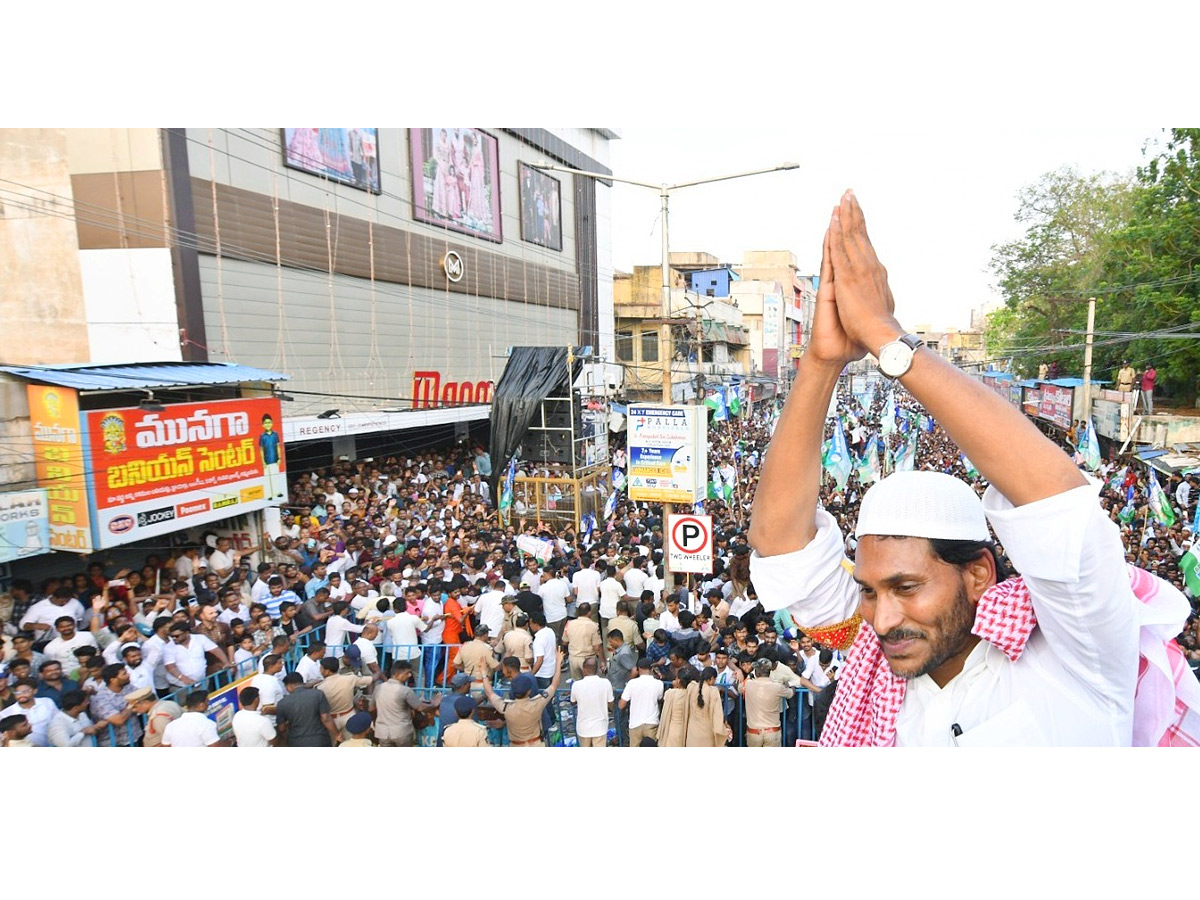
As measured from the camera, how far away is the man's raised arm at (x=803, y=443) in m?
1.50

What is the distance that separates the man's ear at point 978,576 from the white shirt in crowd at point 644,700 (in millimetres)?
4075

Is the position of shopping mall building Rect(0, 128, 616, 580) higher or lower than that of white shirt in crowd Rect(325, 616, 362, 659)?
higher

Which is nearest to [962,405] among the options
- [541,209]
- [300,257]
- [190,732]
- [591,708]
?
[591,708]

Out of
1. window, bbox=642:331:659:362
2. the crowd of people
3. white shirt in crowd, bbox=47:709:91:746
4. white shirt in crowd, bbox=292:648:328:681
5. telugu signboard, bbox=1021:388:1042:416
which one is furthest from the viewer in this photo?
window, bbox=642:331:659:362

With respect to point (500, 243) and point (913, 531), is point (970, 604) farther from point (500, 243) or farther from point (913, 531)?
point (500, 243)

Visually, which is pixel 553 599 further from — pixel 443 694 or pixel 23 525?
pixel 23 525

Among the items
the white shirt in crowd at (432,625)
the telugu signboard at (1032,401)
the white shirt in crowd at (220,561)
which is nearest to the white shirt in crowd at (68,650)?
the white shirt in crowd at (432,625)

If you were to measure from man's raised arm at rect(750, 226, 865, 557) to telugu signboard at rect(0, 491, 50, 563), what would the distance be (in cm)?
961

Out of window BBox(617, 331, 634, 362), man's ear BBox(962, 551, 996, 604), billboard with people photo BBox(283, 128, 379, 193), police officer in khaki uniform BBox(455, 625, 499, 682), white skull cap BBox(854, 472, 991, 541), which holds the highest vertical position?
billboard with people photo BBox(283, 128, 379, 193)

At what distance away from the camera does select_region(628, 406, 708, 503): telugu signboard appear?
336 inches

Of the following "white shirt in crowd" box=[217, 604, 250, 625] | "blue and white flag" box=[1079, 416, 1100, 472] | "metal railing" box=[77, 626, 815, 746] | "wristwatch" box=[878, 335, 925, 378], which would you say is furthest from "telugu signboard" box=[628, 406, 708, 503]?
"blue and white flag" box=[1079, 416, 1100, 472]

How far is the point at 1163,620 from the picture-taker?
1.41 metres

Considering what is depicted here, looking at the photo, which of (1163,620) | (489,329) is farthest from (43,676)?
(489,329)

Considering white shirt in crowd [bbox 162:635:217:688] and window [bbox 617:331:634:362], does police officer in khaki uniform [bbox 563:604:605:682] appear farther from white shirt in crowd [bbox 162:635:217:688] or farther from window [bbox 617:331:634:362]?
window [bbox 617:331:634:362]
